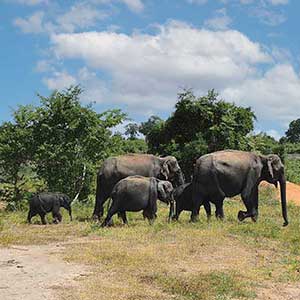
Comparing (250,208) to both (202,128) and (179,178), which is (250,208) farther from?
(202,128)

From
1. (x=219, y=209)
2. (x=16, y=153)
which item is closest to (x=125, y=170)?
(x=219, y=209)

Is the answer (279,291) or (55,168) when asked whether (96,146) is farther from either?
(279,291)

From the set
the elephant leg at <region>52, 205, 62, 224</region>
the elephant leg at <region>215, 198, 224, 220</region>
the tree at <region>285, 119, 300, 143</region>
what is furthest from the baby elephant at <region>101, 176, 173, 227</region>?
the tree at <region>285, 119, 300, 143</region>

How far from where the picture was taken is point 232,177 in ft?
52.0

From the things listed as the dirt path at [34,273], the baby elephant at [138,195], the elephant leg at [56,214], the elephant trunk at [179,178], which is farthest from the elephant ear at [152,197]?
the dirt path at [34,273]

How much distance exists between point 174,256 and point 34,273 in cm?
287

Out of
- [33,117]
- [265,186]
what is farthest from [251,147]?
[33,117]

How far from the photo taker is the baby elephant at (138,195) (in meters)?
14.8

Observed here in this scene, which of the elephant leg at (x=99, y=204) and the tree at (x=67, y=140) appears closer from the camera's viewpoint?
the elephant leg at (x=99, y=204)

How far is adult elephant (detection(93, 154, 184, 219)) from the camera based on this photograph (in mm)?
17094

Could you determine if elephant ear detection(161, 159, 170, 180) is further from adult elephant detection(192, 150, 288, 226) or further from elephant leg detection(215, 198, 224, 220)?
elephant leg detection(215, 198, 224, 220)

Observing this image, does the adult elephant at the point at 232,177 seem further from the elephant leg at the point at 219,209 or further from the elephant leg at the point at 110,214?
the elephant leg at the point at 110,214

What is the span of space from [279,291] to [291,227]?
7.28 meters

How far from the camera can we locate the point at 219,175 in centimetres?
1577
